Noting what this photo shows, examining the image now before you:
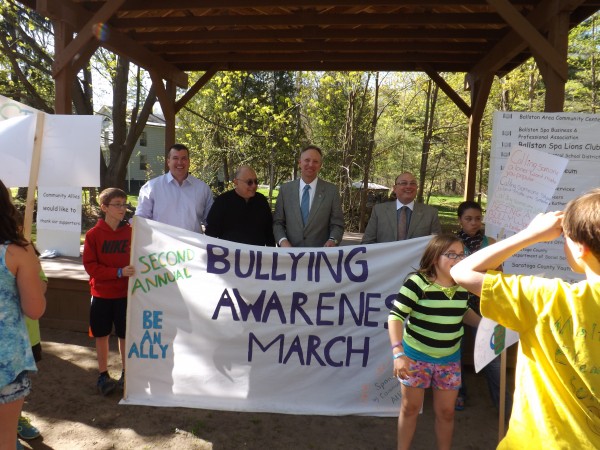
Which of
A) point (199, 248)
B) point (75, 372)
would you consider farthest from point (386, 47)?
point (75, 372)

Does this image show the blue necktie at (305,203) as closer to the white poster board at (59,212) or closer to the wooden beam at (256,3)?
the wooden beam at (256,3)

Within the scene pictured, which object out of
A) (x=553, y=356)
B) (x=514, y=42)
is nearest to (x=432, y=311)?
(x=553, y=356)

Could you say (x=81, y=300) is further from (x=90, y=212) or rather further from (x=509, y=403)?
(x=90, y=212)

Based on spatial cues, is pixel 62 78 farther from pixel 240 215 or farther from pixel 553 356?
pixel 553 356

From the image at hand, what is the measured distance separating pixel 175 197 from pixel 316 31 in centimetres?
309

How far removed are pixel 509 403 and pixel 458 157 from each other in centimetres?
2092

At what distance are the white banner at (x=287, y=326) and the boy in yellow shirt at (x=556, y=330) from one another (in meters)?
1.97

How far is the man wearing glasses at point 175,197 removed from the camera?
403cm

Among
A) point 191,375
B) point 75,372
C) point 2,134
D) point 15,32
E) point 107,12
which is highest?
point 15,32

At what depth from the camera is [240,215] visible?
385cm

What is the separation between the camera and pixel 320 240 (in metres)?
3.89

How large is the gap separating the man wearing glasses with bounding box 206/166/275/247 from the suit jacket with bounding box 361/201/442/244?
0.92 meters

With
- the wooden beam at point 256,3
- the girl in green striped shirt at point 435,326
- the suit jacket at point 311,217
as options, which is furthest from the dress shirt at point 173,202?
the girl in green striped shirt at point 435,326

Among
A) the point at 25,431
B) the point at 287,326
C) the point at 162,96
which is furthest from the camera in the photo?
the point at 162,96
